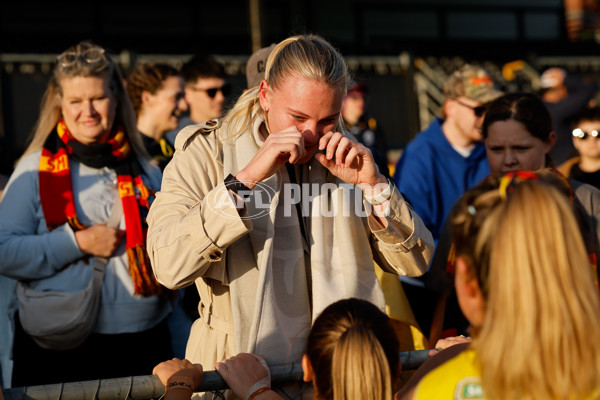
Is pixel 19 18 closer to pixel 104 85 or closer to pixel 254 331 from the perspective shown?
pixel 104 85

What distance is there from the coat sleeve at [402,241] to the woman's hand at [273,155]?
0.36 m

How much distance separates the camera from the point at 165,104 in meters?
5.05

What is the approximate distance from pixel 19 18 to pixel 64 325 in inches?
514

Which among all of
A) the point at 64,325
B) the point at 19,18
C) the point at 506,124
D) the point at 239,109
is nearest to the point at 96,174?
the point at 64,325

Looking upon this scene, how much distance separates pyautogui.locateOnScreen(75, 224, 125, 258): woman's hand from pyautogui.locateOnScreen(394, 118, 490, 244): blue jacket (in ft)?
5.43

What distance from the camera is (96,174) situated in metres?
3.75

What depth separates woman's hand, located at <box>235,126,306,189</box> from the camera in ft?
7.78

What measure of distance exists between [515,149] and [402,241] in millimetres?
1259

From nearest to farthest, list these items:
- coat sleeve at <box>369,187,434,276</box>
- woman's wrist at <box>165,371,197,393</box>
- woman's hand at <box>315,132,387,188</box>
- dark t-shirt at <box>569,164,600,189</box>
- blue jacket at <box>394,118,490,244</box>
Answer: woman's wrist at <box>165,371,197,393</box> < woman's hand at <box>315,132,387,188</box> < coat sleeve at <box>369,187,434,276</box> < blue jacket at <box>394,118,490,244</box> < dark t-shirt at <box>569,164,600,189</box>

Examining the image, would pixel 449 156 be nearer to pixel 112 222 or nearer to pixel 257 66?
pixel 257 66

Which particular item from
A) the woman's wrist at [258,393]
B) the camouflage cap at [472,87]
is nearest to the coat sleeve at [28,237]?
the woman's wrist at [258,393]

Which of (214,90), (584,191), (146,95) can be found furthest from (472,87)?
(146,95)

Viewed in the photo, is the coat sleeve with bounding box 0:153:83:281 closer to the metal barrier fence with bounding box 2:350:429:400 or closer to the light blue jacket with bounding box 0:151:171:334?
the light blue jacket with bounding box 0:151:171:334

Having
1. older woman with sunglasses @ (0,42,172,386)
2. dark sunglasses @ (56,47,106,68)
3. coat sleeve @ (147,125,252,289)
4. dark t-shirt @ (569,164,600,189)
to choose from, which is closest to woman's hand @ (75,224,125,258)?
older woman with sunglasses @ (0,42,172,386)
